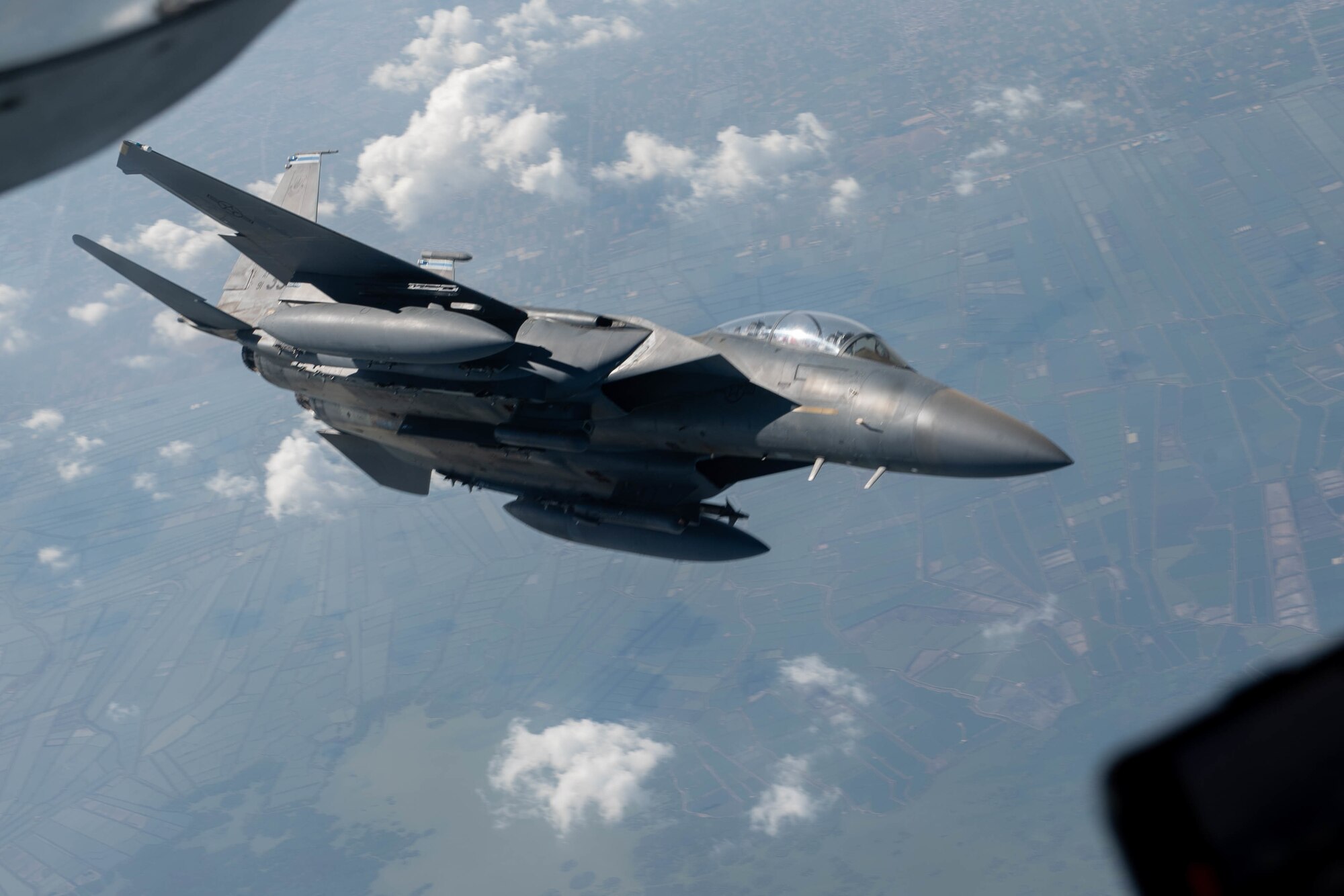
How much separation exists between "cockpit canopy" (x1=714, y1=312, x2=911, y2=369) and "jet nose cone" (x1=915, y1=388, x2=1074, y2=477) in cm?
151

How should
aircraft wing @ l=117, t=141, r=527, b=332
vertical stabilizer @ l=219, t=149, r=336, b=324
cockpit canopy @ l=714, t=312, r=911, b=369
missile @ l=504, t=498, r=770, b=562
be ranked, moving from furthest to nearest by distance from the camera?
vertical stabilizer @ l=219, t=149, r=336, b=324, missile @ l=504, t=498, r=770, b=562, aircraft wing @ l=117, t=141, r=527, b=332, cockpit canopy @ l=714, t=312, r=911, b=369

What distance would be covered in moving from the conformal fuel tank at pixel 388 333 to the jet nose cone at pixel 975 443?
609 cm

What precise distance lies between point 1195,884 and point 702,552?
640 inches

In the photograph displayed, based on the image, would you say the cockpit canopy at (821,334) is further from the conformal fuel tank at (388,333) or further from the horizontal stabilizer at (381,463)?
the horizontal stabilizer at (381,463)

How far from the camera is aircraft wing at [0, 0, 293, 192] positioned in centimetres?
540

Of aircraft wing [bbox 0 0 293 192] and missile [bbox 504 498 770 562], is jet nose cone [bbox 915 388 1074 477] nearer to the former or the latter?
missile [bbox 504 498 770 562]

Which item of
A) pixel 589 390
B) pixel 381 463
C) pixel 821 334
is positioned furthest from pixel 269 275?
pixel 821 334

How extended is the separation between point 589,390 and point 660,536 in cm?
321

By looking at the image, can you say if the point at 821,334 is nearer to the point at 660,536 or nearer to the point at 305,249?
the point at 660,536

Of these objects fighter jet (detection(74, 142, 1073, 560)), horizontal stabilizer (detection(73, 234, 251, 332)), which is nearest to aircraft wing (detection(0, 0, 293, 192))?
fighter jet (detection(74, 142, 1073, 560))

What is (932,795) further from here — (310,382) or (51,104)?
(51,104)

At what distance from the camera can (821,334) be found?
1677 cm

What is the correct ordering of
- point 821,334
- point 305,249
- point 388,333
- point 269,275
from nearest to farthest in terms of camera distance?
1. point 388,333
2. point 821,334
3. point 305,249
4. point 269,275

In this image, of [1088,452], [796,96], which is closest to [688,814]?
[1088,452]
